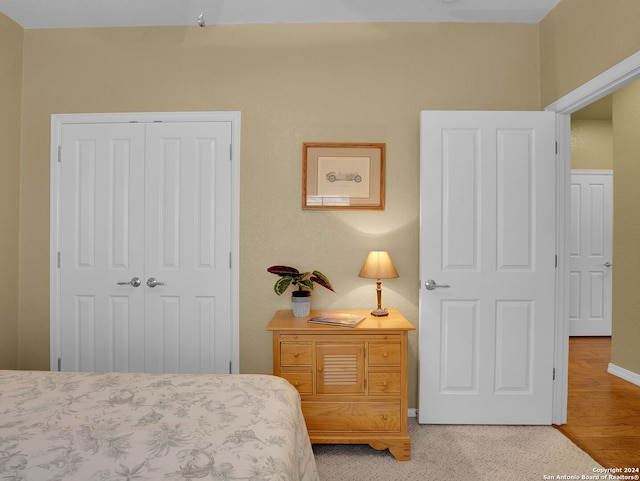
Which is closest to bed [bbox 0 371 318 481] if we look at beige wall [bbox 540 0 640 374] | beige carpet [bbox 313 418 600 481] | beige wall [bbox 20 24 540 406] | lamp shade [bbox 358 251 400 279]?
beige carpet [bbox 313 418 600 481]

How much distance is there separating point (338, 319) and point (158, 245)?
146 centimetres

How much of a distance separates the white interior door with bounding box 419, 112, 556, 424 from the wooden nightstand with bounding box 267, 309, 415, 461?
464 mm

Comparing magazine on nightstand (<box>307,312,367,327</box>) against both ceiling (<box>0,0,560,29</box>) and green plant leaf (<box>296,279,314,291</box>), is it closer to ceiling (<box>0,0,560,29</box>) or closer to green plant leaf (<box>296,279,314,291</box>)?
green plant leaf (<box>296,279,314,291</box>)

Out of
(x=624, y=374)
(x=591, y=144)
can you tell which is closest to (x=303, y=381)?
(x=624, y=374)

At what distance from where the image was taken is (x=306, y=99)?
110 inches

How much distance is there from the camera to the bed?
3.37ft

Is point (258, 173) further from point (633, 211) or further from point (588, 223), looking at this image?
point (588, 223)

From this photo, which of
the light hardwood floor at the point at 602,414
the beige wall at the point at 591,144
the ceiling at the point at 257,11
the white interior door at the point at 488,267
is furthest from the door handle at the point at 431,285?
the beige wall at the point at 591,144

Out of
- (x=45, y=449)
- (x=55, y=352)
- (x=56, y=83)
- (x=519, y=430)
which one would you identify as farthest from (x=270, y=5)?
(x=519, y=430)

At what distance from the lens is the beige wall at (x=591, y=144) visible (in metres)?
4.92

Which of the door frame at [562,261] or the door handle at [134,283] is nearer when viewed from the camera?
the door frame at [562,261]

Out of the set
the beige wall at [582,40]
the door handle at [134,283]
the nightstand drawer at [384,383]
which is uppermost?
the beige wall at [582,40]

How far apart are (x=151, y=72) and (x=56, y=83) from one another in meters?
0.74

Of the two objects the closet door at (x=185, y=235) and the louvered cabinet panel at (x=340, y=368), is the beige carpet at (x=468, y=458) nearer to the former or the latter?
the louvered cabinet panel at (x=340, y=368)
